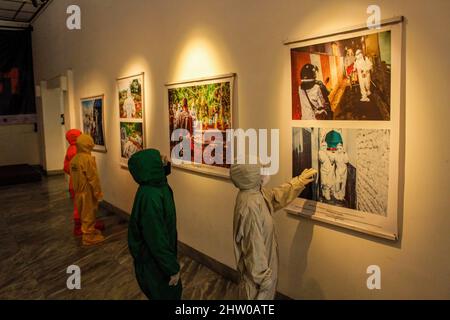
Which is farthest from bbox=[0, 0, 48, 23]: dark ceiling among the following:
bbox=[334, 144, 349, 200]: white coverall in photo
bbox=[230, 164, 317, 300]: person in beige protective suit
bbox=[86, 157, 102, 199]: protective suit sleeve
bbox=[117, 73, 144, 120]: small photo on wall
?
bbox=[334, 144, 349, 200]: white coverall in photo

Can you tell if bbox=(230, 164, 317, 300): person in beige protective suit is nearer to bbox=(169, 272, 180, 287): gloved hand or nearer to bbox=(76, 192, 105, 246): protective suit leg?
bbox=(169, 272, 180, 287): gloved hand

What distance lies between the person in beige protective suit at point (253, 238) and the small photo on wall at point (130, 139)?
9.71 ft

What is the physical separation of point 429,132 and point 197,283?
251 cm

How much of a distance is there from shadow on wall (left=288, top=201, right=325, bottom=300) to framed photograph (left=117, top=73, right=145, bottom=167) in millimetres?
2784

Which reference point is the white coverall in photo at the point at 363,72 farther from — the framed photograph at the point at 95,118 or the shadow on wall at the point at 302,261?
the framed photograph at the point at 95,118

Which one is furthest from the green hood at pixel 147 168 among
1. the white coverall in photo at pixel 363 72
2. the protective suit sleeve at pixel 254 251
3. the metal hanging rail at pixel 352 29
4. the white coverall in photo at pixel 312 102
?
the white coverall in photo at pixel 363 72

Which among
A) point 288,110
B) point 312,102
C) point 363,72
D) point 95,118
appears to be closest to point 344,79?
point 363,72

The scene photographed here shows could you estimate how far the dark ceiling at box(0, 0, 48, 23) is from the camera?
8430mm

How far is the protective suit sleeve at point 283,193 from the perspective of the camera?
2.54 m

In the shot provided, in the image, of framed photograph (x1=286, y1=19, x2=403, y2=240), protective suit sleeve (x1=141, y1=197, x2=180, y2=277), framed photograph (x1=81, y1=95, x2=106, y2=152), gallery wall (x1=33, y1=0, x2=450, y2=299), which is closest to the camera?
gallery wall (x1=33, y1=0, x2=450, y2=299)

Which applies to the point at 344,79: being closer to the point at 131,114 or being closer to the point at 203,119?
the point at 203,119

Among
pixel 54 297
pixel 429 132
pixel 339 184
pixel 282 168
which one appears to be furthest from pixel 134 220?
pixel 429 132

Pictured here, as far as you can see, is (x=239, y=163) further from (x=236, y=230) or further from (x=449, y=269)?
(x=449, y=269)
